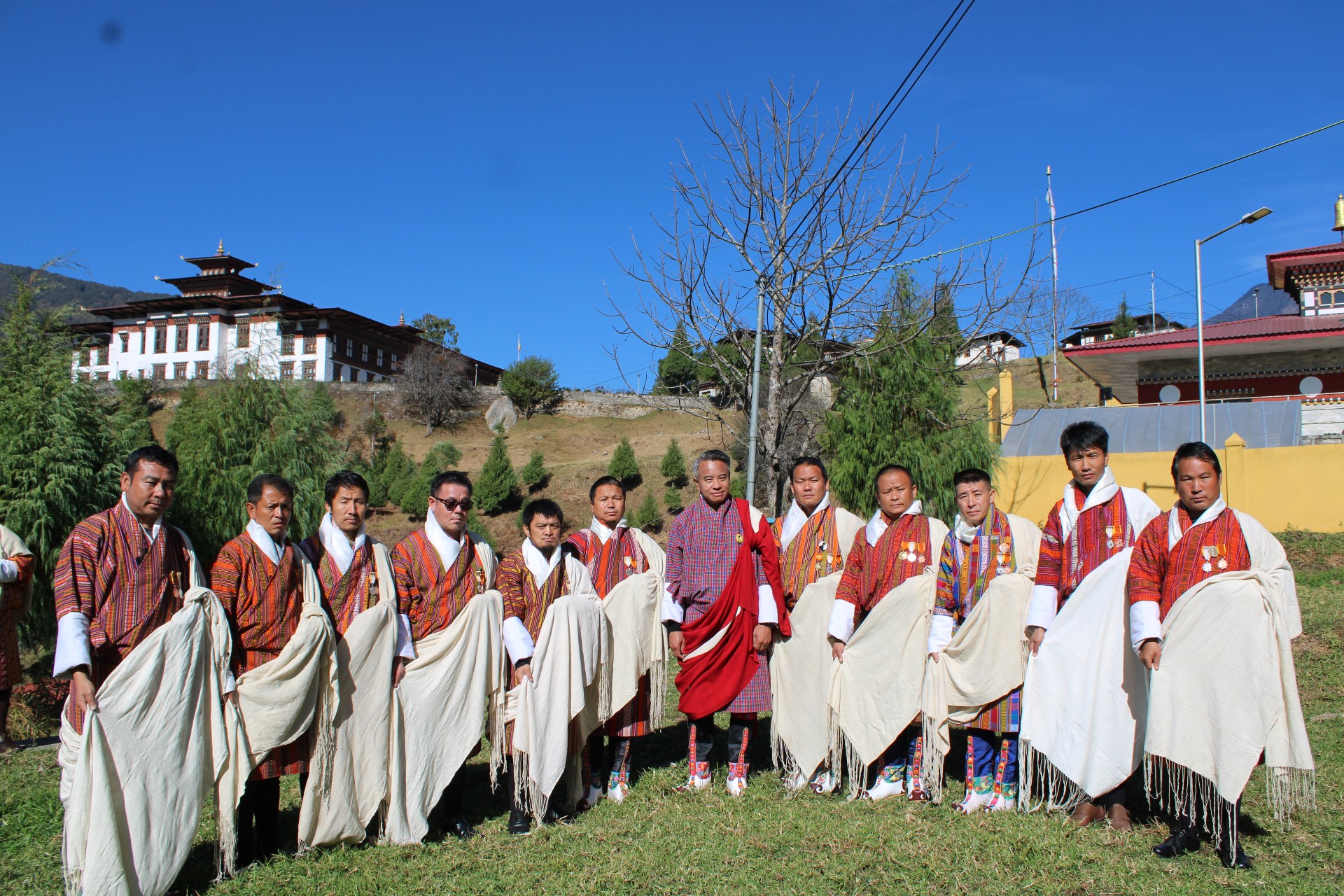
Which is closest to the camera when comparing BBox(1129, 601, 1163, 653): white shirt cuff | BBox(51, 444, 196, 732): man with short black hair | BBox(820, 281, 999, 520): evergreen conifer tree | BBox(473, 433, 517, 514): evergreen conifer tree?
BBox(51, 444, 196, 732): man with short black hair

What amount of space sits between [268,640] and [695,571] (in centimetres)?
201

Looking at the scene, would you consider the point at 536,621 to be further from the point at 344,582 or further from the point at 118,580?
the point at 118,580

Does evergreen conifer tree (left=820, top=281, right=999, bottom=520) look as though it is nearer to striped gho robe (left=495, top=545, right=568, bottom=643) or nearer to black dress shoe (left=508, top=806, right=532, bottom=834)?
striped gho robe (left=495, top=545, right=568, bottom=643)

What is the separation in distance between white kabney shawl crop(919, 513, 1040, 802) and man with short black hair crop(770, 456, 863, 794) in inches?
21.4

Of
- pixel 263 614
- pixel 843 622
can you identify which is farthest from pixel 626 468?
pixel 263 614

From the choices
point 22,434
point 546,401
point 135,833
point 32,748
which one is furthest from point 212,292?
point 135,833

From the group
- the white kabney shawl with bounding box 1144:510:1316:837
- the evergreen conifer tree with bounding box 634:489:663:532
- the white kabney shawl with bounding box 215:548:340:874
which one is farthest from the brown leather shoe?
the evergreen conifer tree with bounding box 634:489:663:532

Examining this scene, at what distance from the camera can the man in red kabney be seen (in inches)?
185

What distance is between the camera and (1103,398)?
73.5 feet

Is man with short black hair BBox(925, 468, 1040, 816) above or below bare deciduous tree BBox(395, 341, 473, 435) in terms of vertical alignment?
below

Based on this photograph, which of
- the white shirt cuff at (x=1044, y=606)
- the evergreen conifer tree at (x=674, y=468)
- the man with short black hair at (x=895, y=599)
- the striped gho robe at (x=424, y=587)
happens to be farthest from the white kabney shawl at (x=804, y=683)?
the evergreen conifer tree at (x=674, y=468)

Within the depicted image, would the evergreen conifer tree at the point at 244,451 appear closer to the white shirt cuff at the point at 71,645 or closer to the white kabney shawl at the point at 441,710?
the white kabney shawl at the point at 441,710

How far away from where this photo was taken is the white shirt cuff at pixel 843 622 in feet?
15.1

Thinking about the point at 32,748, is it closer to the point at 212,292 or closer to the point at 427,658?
the point at 427,658
